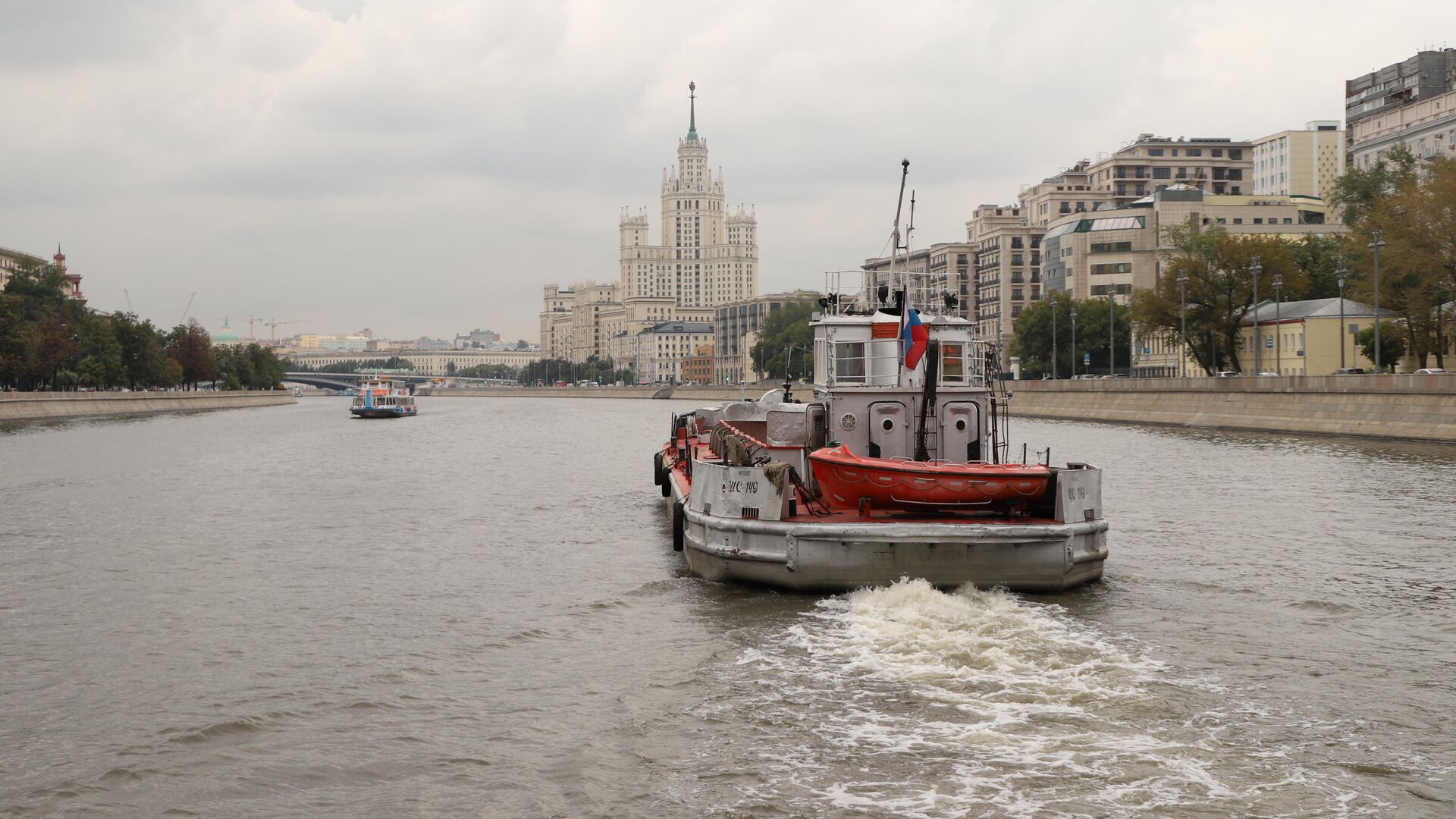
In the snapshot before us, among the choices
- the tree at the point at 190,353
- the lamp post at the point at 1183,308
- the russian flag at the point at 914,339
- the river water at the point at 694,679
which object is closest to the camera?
the river water at the point at 694,679

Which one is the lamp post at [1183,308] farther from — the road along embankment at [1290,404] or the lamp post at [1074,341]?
the lamp post at [1074,341]

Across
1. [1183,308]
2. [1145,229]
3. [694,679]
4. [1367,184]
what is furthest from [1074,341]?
[694,679]

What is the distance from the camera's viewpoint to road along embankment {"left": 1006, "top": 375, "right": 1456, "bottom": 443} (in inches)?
2120

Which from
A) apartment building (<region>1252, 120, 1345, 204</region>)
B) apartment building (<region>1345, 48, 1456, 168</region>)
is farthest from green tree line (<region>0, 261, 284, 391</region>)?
apartment building (<region>1252, 120, 1345, 204</region>)

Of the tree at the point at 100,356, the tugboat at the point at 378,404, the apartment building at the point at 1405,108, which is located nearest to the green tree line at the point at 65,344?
Result: the tree at the point at 100,356

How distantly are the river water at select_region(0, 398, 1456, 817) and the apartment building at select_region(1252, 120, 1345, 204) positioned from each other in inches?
7112

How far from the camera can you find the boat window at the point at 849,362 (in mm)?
22938

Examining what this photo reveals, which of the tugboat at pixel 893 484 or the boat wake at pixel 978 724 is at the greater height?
the tugboat at pixel 893 484

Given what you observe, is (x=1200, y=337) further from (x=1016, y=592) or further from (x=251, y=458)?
(x=1016, y=592)

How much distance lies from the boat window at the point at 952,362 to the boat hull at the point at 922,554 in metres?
4.01

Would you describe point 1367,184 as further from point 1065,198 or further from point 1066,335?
point 1065,198

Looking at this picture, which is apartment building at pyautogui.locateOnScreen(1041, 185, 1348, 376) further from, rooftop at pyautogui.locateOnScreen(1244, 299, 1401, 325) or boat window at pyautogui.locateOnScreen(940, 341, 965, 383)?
boat window at pyautogui.locateOnScreen(940, 341, 965, 383)

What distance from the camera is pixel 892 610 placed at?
17891mm

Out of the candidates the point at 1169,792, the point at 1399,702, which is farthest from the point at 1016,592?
the point at 1169,792
